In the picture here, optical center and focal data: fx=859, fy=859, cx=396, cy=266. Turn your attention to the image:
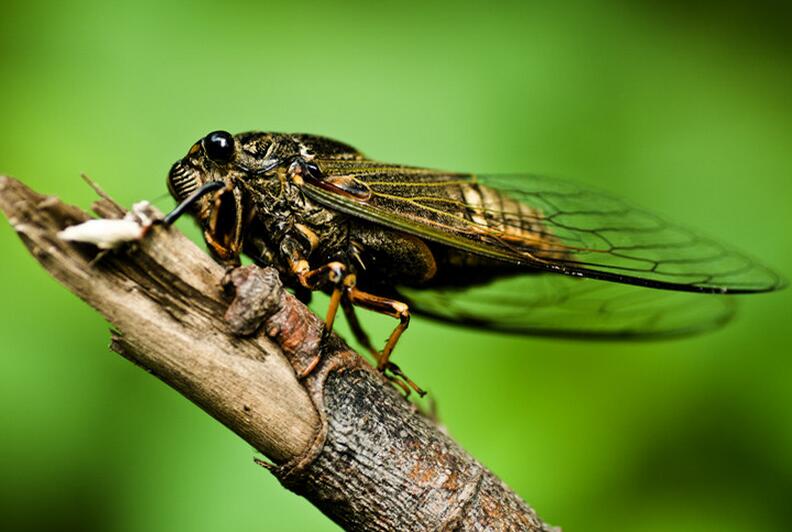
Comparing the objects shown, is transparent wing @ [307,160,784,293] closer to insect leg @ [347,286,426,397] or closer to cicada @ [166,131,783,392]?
cicada @ [166,131,783,392]

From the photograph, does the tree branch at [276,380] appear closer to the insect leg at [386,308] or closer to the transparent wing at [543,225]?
the insect leg at [386,308]

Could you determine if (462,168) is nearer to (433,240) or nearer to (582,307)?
(582,307)

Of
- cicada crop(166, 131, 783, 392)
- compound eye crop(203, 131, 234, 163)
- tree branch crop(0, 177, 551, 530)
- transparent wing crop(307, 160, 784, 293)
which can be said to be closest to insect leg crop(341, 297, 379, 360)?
cicada crop(166, 131, 783, 392)

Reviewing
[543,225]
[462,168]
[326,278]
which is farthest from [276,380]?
[462,168]

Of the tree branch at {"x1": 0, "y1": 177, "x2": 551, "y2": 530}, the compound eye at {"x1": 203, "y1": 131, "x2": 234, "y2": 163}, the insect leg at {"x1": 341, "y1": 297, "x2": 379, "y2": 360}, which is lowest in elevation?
the tree branch at {"x1": 0, "y1": 177, "x2": 551, "y2": 530}

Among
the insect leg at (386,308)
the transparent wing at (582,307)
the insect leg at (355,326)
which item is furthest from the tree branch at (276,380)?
the transparent wing at (582,307)

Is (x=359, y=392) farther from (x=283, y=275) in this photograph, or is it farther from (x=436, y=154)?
(x=436, y=154)

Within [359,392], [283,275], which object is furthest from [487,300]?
[359,392]
